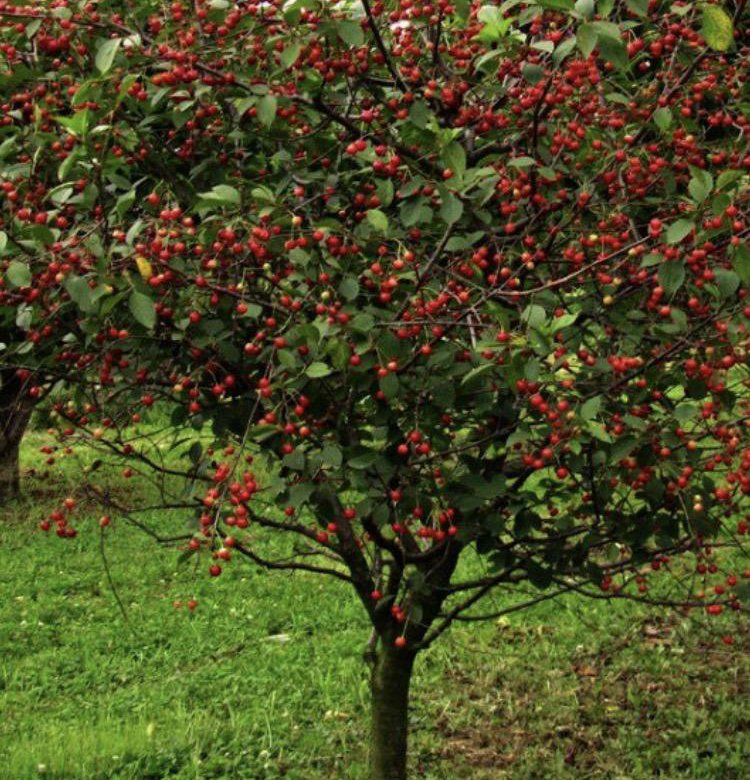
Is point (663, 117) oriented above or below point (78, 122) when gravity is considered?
above

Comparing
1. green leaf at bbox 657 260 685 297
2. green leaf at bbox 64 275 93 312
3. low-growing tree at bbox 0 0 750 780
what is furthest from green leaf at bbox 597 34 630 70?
green leaf at bbox 64 275 93 312

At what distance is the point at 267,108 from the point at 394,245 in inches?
25.3

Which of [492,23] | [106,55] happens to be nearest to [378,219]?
[492,23]

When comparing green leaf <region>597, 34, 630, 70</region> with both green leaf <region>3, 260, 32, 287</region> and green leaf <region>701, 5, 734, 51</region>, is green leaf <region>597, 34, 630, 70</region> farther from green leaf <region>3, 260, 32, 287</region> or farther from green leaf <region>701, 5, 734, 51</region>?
green leaf <region>3, 260, 32, 287</region>

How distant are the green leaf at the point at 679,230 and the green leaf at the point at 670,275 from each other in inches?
5.4

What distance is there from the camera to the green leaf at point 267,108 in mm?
2840

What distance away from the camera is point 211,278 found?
10.4ft

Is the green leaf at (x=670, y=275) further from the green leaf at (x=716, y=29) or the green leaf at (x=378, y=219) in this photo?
the green leaf at (x=378, y=219)

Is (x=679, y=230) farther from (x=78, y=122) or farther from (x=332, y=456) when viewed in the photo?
(x=78, y=122)

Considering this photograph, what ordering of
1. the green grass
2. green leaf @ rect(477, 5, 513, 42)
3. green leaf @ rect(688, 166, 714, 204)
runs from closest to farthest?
green leaf @ rect(688, 166, 714, 204)
green leaf @ rect(477, 5, 513, 42)
the green grass

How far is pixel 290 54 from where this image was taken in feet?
9.15

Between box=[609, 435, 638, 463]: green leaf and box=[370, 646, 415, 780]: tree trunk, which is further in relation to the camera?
box=[370, 646, 415, 780]: tree trunk

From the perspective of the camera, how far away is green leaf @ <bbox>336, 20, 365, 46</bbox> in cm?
281

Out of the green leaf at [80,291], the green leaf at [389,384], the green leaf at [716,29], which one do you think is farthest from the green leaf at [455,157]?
the green leaf at [80,291]
